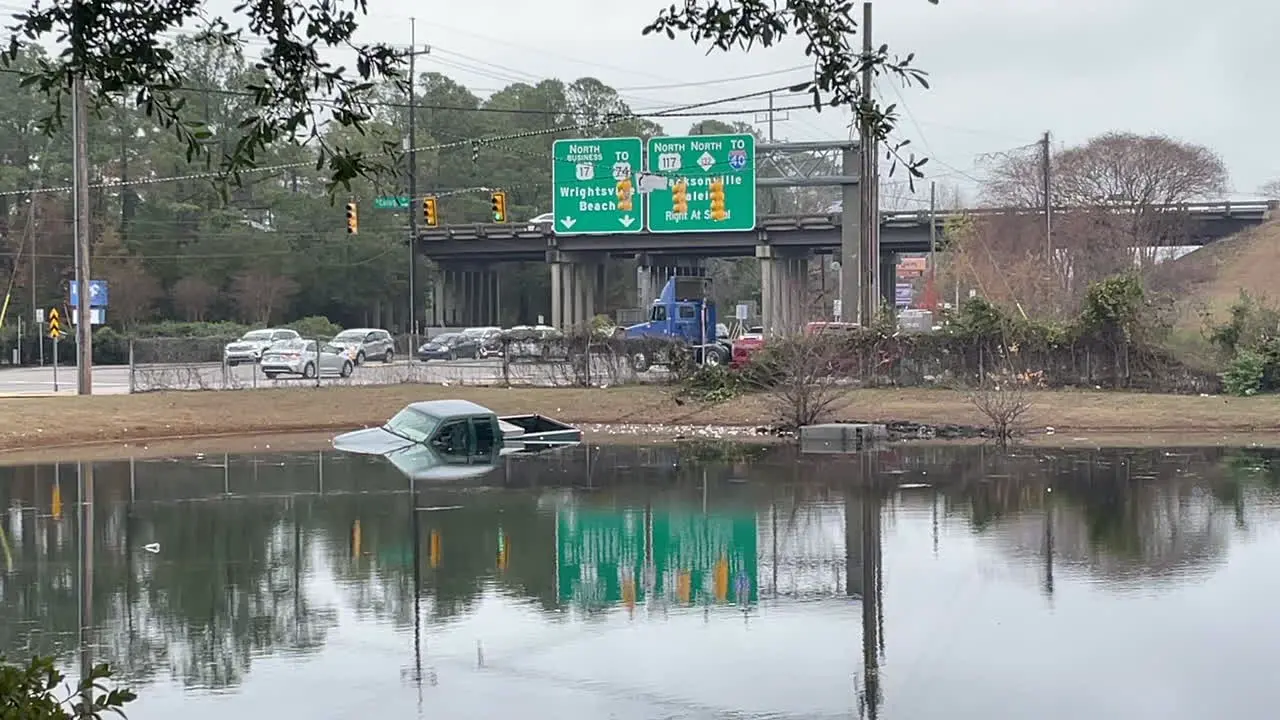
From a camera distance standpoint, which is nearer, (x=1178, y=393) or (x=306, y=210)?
(x=1178, y=393)

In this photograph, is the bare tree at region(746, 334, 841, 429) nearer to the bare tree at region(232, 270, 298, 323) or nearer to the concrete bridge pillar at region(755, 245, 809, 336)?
the concrete bridge pillar at region(755, 245, 809, 336)

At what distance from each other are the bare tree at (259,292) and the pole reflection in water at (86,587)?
60684mm

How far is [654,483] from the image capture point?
2606 cm

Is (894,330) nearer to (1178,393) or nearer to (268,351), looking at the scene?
(1178,393)

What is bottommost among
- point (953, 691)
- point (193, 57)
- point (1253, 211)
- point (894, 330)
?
point (953, 691)

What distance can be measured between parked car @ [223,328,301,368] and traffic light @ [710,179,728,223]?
15.9 meters

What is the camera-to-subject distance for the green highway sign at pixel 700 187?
2095 inches

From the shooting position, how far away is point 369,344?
223ft

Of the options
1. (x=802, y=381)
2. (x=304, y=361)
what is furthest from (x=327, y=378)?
(x=802, y=381)

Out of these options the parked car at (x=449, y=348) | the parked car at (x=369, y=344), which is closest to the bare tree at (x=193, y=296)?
the parked car at (x=449, y=348)

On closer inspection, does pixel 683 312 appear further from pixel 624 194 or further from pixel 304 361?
pixel 304 361

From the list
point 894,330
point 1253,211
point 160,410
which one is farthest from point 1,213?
point 1253,211

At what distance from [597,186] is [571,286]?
101 feet

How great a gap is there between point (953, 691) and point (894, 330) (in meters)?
32.9
